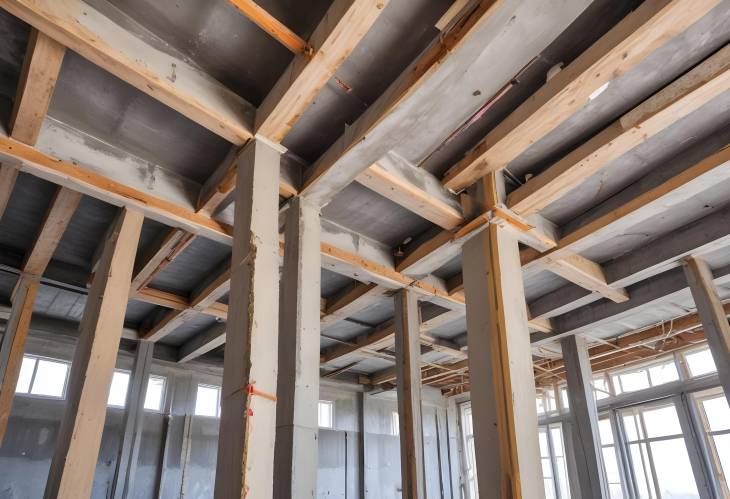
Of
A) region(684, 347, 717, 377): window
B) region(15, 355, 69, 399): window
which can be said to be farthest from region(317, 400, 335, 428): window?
region(684, 347, 717, 377): window

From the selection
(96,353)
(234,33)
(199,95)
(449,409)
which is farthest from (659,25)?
(449,409)

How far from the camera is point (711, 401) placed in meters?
6.67

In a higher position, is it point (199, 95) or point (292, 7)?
point (292, 7)

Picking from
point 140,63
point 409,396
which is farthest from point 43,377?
point 140,63

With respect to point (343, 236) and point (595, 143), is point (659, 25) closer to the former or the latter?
point (595, 143)

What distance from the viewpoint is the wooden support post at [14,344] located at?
12.6 ft

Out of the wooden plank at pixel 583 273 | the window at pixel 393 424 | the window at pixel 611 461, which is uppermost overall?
the wooden plank at pixel 583 273

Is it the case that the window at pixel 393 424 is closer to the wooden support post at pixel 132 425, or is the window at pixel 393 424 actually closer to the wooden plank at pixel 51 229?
the wooden support post at pixel 132 425

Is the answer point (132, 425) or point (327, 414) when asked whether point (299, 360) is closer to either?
point (132, 425)

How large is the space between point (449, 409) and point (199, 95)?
8.09 metres

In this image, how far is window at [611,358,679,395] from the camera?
705cm

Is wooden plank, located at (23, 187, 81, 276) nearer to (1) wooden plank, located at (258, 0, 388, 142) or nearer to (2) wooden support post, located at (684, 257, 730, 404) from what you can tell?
(1) wooden plank, located at (258, 0, 388, 142)

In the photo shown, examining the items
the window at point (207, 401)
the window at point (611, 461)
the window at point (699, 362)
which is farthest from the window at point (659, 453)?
the window at point (207, 401)

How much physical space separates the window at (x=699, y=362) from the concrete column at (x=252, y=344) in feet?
22.2
